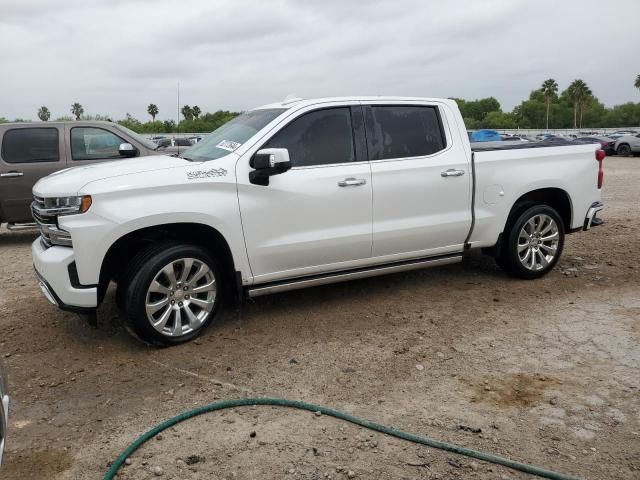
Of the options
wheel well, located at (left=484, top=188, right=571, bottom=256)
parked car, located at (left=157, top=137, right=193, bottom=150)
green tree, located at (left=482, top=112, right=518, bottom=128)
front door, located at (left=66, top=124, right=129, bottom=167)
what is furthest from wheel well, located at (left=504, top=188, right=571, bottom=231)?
green tree, located at (left=482, top=112, right=518, bottom=128)

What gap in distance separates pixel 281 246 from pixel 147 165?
1228mm

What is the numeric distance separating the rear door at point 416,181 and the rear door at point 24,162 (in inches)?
210

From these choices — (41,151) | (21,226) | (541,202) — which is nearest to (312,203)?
(541,202)

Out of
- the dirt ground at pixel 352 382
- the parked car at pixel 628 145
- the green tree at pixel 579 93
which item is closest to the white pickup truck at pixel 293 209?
the dirt ground at pixel 352 382

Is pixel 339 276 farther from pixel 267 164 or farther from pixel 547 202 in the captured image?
pixel 547 202

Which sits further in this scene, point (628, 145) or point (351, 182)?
point (628, 145)

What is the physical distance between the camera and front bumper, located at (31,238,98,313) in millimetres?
4113

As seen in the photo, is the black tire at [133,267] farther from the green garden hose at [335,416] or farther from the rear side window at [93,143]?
the rear side window at [93,143]

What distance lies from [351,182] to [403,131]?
833 millimetres

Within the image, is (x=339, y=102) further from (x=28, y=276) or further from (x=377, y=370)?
(x=28, y=276)

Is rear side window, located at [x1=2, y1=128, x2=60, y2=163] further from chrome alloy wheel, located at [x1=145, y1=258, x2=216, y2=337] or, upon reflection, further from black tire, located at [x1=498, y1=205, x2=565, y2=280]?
black tire, located at [x1=498, y1=205, x2=565, y2=280]

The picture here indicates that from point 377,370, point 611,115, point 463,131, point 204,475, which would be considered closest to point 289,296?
point 377,370

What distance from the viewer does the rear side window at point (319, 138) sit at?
478cm

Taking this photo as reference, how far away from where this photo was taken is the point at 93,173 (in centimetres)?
438
